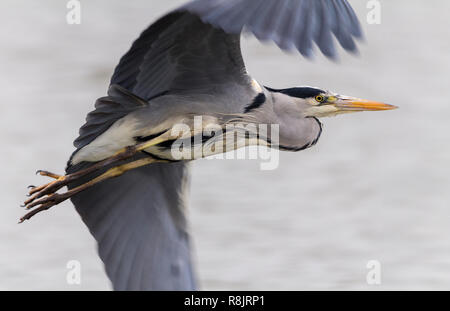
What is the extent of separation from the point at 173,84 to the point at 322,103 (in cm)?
80

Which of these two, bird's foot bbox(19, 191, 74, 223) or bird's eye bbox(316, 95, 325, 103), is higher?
bird's eye bbox(316, 95, 325, 103)

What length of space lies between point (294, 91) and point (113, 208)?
118 centimetres

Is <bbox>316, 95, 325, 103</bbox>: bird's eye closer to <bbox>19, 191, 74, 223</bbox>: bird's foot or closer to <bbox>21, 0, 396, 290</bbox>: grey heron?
<bbox>21, 0, 396, 290</bbox>: grey heron

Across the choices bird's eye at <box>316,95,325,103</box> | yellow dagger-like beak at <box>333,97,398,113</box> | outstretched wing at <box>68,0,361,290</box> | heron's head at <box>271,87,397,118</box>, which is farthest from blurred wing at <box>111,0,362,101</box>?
yellow dagger-like beak at <box>333,97,398,113</box>

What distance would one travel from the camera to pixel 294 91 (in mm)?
5477

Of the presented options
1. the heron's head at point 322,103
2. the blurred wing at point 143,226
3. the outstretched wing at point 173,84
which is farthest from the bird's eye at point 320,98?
the blurred wing at point 143,226

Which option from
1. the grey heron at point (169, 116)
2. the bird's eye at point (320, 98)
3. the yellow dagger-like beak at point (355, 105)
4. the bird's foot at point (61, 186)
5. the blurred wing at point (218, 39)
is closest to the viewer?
the blurred wing at point (218, 39)

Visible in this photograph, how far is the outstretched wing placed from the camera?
4.41 metres

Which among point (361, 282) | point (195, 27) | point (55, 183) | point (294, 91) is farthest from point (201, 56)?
point (361, 282)

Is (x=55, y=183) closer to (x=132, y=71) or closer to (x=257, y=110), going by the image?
(x=132, y=71)

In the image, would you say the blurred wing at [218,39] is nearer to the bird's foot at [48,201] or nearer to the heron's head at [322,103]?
the heron's head at [322,103]

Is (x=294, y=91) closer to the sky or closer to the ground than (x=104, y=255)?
closer to the sky

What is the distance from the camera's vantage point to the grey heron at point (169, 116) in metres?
4.48

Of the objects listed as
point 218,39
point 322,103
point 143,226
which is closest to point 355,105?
point 322,103
